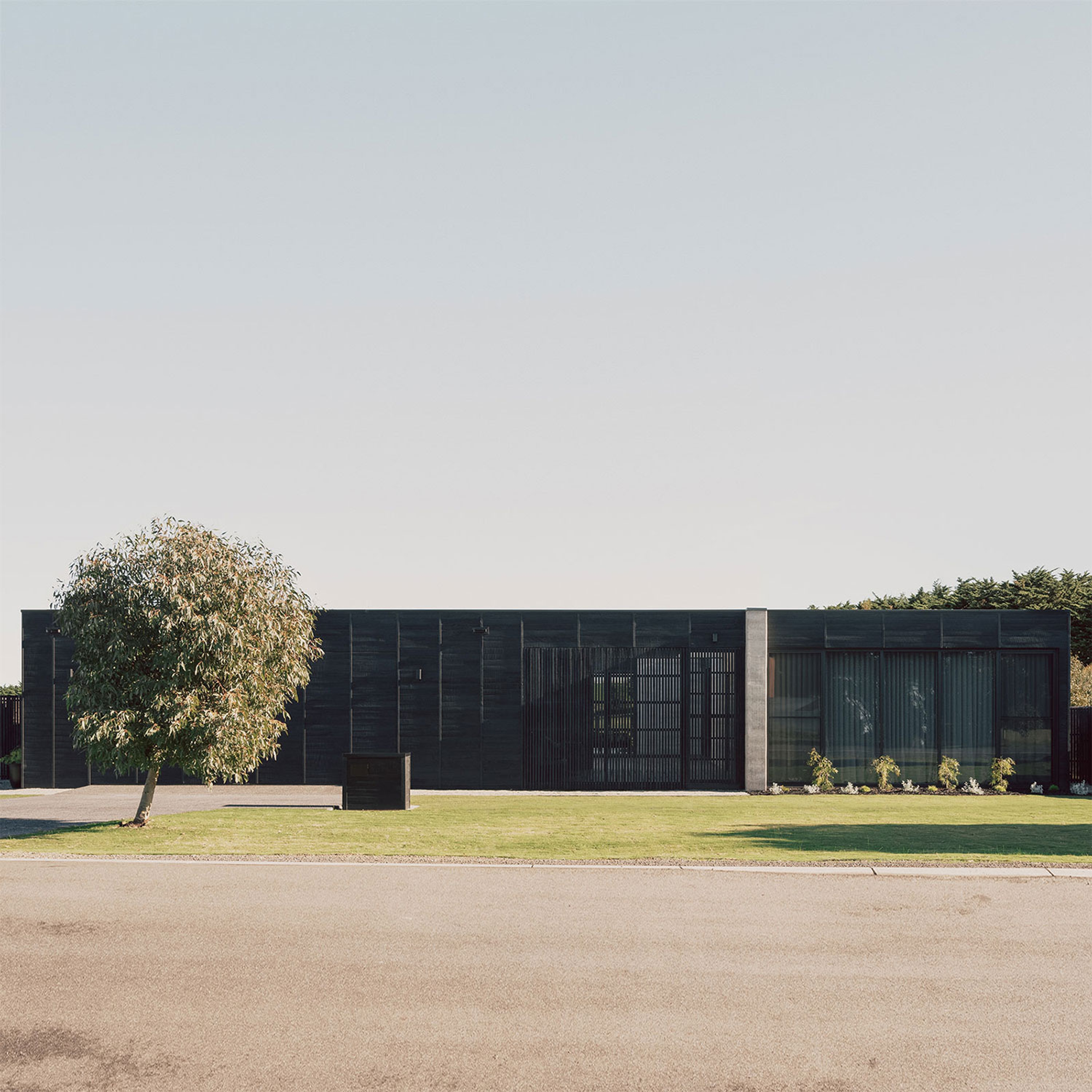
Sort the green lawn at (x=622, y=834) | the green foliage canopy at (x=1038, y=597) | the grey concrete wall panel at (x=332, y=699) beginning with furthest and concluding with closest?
the green foliage canopy at (x=1038, y=597) → the grey concrete wall panel at (x=332, y=699) → the green lawn at (x=622, y=834)

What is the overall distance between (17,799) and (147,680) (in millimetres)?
9030

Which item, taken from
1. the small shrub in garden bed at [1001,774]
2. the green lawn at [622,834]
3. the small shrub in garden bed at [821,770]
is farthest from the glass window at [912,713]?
the green lawn at [622,834]

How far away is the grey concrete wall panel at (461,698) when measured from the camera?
26.2 metres

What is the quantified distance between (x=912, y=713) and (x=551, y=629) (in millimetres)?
9424

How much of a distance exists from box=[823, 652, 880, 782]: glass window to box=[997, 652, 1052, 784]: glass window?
317 cm

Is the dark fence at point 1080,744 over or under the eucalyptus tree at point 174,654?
under

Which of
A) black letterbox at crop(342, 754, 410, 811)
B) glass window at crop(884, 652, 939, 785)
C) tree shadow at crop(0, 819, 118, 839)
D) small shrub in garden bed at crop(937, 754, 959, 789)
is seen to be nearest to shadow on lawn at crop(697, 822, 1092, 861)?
black letterbox at crop(342, 754, 410, 811)

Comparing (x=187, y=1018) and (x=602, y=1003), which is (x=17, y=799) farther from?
(x=602, y=1003)

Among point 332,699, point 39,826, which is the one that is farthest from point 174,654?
point 332,699

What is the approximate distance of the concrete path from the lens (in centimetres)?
1933

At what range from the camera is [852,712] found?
26.1 metres

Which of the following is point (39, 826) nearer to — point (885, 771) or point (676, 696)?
point (676, 696)

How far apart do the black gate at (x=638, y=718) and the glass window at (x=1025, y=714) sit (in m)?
6.72

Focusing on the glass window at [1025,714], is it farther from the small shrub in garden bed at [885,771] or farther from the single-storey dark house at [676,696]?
the small shrub in garden bed at [885,771]
